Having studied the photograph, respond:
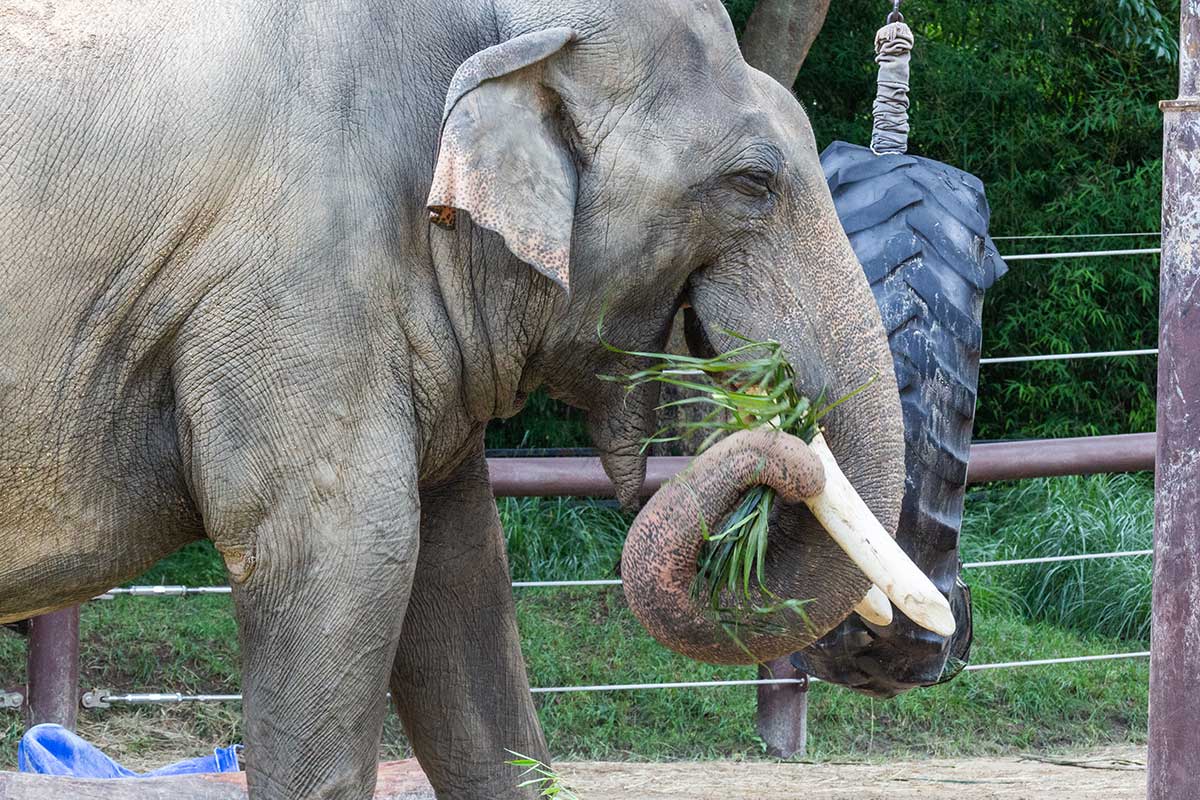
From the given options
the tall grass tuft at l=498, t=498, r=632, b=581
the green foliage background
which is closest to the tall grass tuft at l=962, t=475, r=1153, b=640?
the green foliage background

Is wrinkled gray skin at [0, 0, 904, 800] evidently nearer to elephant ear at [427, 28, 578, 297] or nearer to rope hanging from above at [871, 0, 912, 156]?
Answer: elephant ear at [427, 28, 578, 297]

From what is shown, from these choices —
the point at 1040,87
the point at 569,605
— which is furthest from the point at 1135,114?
the point at 569,605

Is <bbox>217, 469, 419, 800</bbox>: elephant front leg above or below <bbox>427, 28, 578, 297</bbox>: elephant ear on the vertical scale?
below

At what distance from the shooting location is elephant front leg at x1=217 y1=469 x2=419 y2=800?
8.75ft

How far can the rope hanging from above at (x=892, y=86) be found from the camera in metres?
3.98

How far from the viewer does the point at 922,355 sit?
3.63 meters

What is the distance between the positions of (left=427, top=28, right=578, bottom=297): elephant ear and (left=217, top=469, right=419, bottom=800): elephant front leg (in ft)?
1.45

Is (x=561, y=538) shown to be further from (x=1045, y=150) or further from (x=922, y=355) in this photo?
(x=922, y=355)

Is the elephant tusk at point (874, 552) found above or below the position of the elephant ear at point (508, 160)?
below

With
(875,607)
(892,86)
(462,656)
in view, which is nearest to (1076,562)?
(892,86)

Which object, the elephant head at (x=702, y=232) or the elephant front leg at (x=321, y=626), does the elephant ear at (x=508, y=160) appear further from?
the elephant front leg at (x=321, y=626)

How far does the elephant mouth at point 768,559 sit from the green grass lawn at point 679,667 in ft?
8.46

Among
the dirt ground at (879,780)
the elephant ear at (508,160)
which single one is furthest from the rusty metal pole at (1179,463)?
the dirt ground at (879,780)

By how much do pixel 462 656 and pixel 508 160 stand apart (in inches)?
43.1
